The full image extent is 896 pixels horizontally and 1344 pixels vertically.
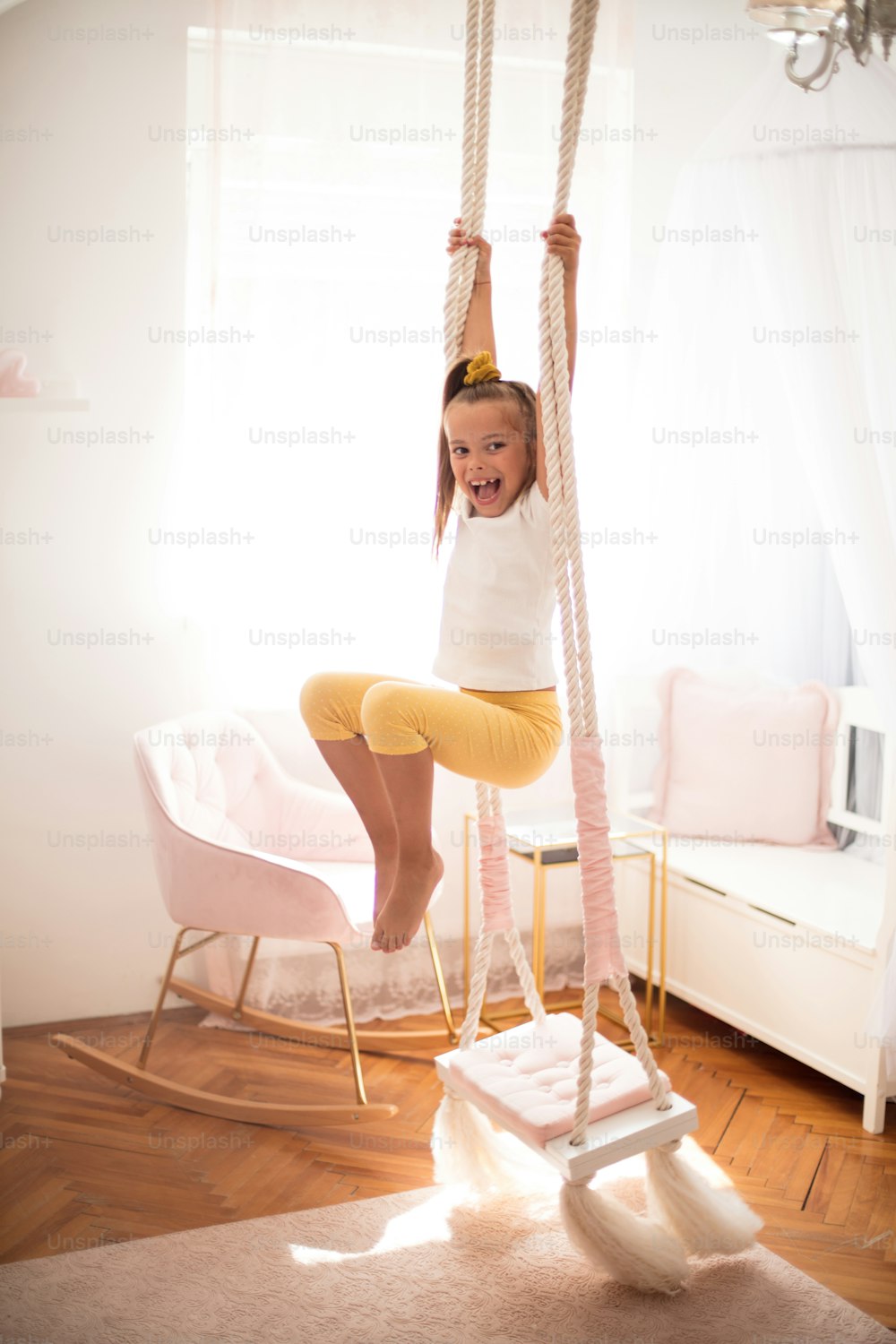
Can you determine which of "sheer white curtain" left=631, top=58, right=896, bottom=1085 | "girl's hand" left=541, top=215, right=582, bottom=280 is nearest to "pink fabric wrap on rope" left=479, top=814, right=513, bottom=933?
"sheer white curtain" left=631, top=58, right=896, bottom=1085

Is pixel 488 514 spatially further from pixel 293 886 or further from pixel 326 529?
pixel 326 529

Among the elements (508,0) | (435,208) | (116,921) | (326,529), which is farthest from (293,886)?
(508,0)

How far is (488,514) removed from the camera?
7.00 ft

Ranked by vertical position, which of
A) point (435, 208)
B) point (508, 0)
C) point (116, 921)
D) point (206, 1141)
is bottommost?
point (206, 1141)

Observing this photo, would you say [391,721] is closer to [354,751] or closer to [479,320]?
[354,751]

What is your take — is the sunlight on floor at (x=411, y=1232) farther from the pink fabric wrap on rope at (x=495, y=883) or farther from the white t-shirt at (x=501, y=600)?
the white t-shirt at (x=501, y=600)

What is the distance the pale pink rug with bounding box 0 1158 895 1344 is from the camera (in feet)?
7.07

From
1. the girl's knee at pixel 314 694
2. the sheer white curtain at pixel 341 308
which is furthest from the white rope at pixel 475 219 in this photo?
the sheer white curtain at pixel 341 308

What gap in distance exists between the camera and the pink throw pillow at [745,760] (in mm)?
3551

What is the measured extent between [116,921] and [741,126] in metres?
2.66

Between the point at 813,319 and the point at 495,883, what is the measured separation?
149cm

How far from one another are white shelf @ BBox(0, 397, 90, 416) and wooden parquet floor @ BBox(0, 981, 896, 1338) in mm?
A: 1622

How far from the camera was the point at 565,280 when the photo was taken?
1955 mm

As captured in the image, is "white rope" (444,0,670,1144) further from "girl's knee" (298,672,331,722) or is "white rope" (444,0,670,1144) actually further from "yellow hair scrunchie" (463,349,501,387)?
"girl's knee" (298,672,331,722)
